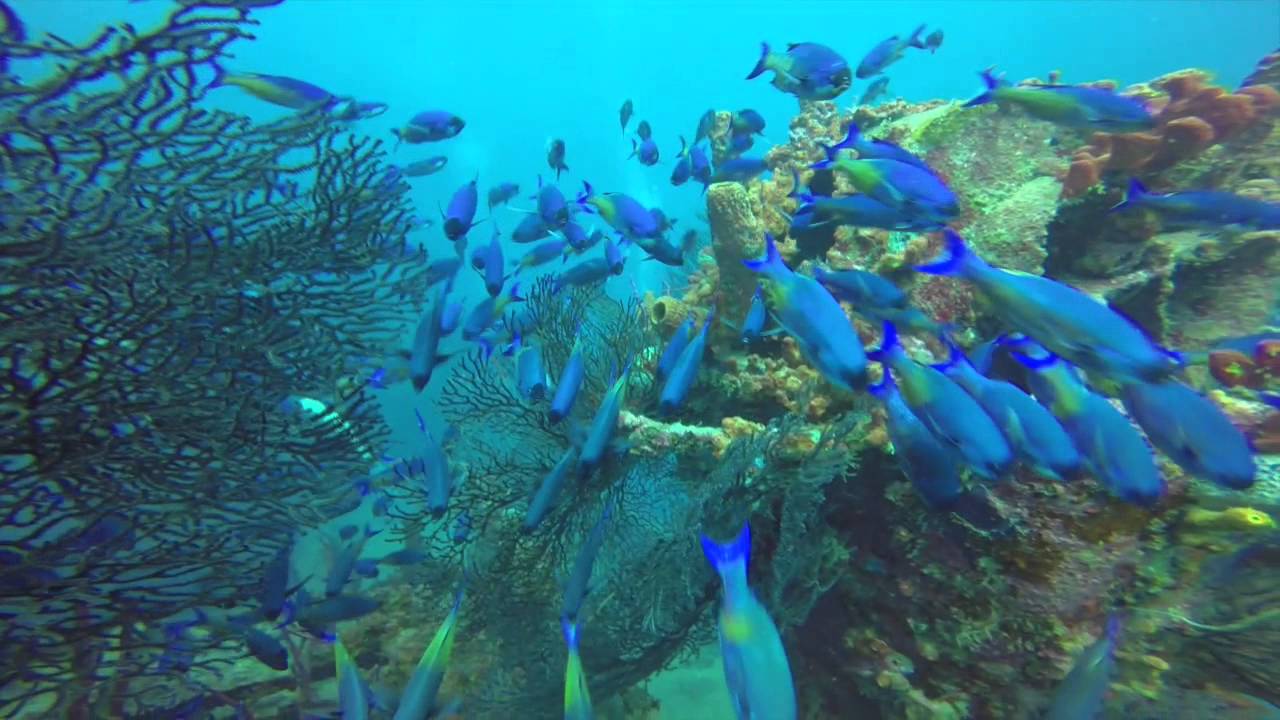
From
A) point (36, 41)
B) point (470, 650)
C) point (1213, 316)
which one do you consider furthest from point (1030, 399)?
point (36, 41)

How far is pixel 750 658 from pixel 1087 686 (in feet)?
4.36

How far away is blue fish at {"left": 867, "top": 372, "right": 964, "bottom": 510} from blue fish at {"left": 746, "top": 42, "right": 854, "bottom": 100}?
316 centimetres

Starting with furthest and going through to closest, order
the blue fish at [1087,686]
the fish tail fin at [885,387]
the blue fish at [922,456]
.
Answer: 1. the fish tail fin at [885,387]
2. the blue fish at [922,456]
3. the blue fish at [1087,686]

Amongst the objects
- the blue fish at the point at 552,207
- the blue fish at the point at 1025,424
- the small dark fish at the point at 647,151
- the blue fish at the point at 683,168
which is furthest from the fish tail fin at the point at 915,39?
the blue fish at the point at 1025,424

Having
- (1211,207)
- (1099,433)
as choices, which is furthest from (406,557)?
(1211,207)

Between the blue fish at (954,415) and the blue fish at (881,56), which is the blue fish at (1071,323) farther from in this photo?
the blue fish at (881,56)

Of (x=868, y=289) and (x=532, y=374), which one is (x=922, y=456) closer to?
(x=868, y=289)

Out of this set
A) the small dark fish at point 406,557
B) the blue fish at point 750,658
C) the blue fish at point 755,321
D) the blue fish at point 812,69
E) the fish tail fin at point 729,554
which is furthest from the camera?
the small dark fish at point 406,557

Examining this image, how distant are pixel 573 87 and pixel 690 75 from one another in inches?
922

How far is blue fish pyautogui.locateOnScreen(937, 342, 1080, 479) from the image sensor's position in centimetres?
210

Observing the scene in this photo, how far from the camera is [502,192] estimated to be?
7.38 m

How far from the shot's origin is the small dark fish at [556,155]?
6.69 m

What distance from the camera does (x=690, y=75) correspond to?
10575cm

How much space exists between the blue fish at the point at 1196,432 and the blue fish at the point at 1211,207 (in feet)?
5.19
